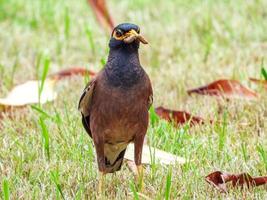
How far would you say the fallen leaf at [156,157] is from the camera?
4415 mm

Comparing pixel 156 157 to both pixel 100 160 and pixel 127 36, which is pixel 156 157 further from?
pixel 127 36

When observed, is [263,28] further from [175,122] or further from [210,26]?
[175,122]

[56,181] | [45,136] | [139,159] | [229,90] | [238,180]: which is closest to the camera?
[56,181]

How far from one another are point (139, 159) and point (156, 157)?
1.15 ft

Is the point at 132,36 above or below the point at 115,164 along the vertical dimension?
above

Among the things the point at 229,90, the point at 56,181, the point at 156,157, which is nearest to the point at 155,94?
the point at 229,90

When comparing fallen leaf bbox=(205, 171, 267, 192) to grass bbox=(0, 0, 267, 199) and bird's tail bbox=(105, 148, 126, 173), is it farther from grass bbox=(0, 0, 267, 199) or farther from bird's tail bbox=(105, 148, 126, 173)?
bird's tail bbox=(105, 148, 126, 173)

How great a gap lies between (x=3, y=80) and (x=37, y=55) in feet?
2.96

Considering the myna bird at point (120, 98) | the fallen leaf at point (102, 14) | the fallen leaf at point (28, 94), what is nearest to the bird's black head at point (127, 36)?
the myna bird at point (120, 98)

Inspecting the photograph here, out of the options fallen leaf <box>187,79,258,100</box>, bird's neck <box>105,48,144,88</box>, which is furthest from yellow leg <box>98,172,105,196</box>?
fallen leaf <box>187,79,258,100</box>

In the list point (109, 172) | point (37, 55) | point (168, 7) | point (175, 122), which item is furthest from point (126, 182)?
point (168, 7)

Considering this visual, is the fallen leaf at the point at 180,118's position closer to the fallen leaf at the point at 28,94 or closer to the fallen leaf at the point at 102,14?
the fallen leaf at the point at 28,94

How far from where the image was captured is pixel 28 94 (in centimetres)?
558

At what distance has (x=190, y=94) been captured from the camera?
5762 mm
